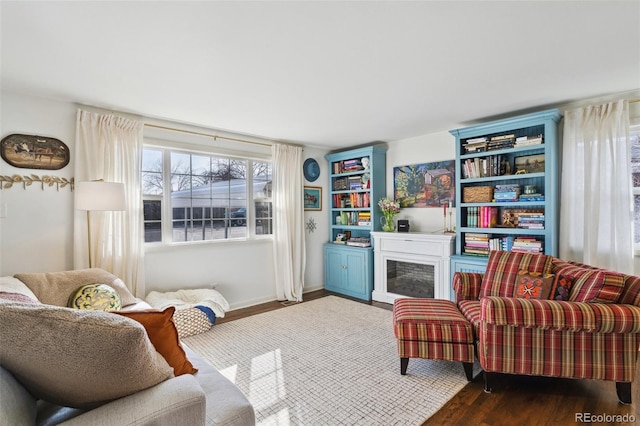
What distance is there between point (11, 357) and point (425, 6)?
7.11 feet

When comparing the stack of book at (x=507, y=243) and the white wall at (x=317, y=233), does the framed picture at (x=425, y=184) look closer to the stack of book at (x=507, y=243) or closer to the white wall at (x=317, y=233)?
the stack of book at (x=507, y=243)

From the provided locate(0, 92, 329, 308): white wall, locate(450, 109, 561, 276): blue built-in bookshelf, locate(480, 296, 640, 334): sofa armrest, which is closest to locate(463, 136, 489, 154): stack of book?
locate(450, 109, 561, 276): blue built-in bookshelf

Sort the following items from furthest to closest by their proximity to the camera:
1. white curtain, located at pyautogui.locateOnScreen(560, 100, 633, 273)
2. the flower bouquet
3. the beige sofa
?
the flower bouquet < white curtain, located at pyautogui.locateOnScreen(560, 100, 633, 273) < the beige sofa

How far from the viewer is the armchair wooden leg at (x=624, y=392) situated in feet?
6.49

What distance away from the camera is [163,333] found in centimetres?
131

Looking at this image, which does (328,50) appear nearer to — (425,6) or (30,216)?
(425,6)

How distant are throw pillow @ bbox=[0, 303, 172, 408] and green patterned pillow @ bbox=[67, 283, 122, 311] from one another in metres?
1.54

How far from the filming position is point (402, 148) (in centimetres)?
452

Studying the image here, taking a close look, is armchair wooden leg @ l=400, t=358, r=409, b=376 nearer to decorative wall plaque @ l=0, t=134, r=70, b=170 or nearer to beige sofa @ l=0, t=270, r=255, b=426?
beige sofa @ l=0, t=270, r=255, b=426

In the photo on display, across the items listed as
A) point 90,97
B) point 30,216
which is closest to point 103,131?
point 90,97

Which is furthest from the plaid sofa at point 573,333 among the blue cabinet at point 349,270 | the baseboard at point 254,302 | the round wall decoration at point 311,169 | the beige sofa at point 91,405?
the round wall decoration at point 311,169

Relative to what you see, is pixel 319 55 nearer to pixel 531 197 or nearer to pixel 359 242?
pixel 531 197

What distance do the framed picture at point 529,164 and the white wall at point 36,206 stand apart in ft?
14.9

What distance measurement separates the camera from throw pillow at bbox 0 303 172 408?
90cm
